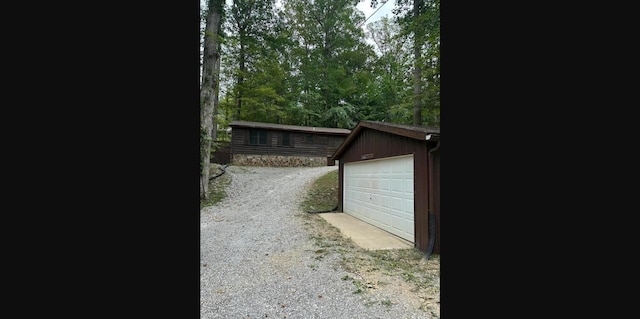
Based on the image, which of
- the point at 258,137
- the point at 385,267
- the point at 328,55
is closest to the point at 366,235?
the point at 385,267

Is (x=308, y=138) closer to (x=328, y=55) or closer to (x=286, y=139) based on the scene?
(x=286, y=139)

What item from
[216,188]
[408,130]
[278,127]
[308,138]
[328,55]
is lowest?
[216,188]

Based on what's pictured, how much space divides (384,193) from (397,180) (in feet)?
2.46

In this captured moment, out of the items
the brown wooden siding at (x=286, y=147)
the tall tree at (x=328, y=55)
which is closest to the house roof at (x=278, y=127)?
the brown wooden siding at (x=286, y=147)

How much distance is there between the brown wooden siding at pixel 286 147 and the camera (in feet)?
54.1

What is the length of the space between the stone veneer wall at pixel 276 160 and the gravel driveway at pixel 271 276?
27.2 feet

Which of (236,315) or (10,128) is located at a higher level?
(10,128)

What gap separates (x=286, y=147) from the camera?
17.5 m

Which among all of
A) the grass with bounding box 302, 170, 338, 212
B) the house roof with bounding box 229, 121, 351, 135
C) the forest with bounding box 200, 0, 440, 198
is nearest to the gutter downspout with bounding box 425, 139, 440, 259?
the grass with bounding box 302, 170, 338, 212

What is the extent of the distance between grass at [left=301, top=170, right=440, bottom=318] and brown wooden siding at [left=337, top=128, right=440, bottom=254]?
42cm

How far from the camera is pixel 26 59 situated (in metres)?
0.51
